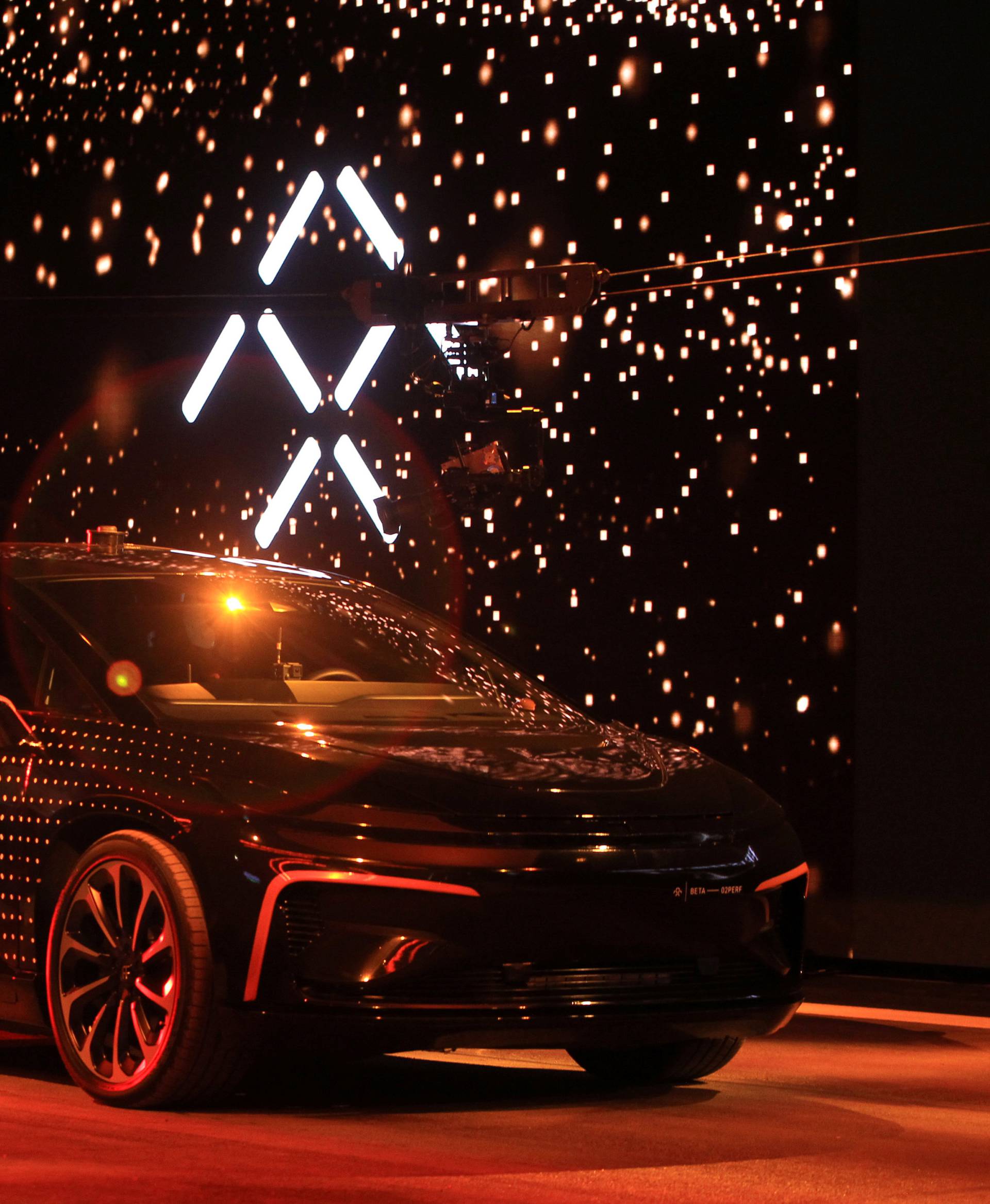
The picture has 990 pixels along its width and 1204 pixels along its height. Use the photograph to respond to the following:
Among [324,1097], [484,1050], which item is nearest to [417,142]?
[484,1050]

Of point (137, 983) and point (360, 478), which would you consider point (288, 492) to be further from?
point (137, 983)

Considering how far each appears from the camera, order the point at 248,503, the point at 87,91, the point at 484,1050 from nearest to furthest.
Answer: the point at 484,1050 < the point at 248,503 < the point at 87,91

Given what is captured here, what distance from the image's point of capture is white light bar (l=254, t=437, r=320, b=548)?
1536 centimetres

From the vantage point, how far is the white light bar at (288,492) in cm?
1536

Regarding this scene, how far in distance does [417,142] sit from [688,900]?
32.0 feet

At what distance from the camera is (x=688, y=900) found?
5.74 m

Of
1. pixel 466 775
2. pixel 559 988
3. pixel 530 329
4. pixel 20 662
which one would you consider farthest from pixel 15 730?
pixel 530 329

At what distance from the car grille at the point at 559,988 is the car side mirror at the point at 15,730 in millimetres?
1174

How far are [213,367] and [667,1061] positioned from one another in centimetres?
1048

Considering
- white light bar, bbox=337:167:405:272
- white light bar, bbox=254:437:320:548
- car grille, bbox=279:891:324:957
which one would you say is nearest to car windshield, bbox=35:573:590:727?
car grille, bbox=279:891:324:957

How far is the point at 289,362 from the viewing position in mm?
15570

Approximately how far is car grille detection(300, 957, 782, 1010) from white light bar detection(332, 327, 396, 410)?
9449mm

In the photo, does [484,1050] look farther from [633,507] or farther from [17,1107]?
[633,507]

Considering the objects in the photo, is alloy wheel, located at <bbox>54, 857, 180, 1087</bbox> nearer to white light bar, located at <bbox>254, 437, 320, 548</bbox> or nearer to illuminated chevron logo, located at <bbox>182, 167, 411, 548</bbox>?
illuminated chevron logo, located at <bbox>182, 167, 411, 548</bbox>
